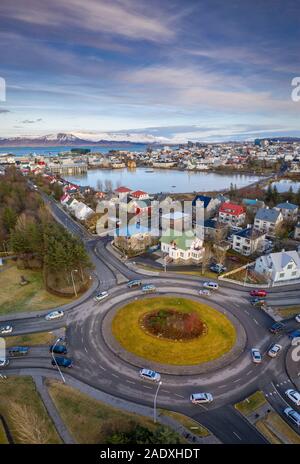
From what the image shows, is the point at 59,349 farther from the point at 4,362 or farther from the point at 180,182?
the point at 180,182

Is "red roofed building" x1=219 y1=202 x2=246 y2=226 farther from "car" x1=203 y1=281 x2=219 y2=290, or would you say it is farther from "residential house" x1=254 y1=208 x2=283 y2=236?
"car" x1=203 y1=281 x2=219 y2=290

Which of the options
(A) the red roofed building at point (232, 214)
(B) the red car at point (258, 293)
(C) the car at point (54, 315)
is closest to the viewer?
(C) the car at point (54, 315)

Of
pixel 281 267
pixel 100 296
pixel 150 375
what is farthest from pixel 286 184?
pixel 150 375

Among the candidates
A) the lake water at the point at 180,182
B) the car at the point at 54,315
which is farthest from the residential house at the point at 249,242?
the lake water at the point at 180,182

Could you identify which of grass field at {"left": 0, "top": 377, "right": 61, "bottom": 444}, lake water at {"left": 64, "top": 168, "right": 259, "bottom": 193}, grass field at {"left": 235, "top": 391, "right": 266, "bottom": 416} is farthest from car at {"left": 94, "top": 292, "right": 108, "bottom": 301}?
lake water at {"left": 64, "top": 168, "right": 259, "bottom": 193}

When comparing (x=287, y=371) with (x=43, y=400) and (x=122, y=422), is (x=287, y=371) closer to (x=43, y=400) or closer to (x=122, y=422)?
(x=122, y=422)

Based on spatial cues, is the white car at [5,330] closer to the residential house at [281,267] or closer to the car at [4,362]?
the car at [4,362]

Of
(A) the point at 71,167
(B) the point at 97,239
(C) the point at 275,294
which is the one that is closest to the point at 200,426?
(C) the point at 275,294
